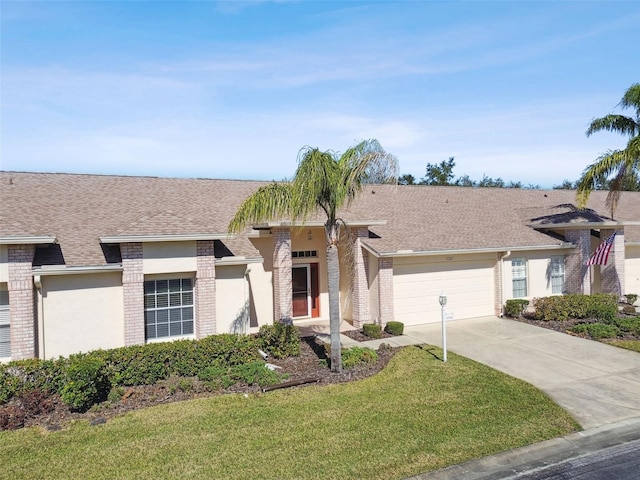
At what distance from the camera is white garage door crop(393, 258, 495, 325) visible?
16898 mm

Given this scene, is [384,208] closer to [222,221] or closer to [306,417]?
[222,221]

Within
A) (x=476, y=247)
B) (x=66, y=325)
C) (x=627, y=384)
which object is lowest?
(x=627, y=384)

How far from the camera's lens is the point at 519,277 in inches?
744

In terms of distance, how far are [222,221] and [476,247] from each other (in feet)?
30.3

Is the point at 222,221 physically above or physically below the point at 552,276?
above

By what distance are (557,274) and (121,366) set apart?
1697 cm

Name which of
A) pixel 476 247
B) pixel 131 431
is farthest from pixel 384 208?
pixel 131 431

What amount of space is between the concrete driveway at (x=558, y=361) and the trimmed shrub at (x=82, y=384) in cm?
766

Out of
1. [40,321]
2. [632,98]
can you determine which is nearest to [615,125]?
[632,98]

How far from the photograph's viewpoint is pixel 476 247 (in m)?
17.6

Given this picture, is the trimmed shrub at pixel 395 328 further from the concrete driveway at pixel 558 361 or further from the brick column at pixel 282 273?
the brick column at pixel 282 273

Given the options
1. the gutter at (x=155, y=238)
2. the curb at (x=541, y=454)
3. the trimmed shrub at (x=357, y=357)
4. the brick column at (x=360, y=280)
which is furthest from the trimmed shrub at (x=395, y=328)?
the curb at (x=541, y=454)

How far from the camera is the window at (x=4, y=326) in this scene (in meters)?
11.0

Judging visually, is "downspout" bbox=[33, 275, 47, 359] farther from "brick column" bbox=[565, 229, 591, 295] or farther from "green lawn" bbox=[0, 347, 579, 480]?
"brick column" bbox=[565, 229, 591, 295]
